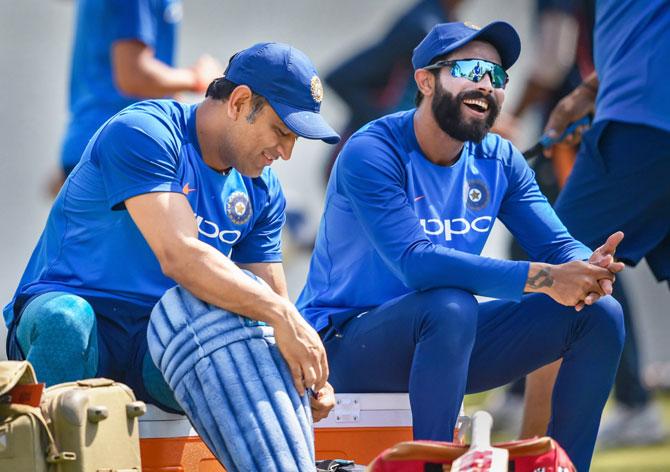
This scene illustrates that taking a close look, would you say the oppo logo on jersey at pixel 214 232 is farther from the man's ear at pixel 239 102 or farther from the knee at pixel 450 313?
the knee at pixel 450 313

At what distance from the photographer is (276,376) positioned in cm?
260

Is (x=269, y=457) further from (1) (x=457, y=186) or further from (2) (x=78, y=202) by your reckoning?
(1) (x=457, y=186)

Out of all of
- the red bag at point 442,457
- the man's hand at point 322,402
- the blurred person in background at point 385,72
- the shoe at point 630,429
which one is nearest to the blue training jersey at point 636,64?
the man's hand at point 322,402

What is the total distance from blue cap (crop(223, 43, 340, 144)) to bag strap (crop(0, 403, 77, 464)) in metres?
0.91

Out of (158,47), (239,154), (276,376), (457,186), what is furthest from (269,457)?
(158,47)

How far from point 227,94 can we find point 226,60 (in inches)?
126

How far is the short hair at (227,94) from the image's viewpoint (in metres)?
2.97

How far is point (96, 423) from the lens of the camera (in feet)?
8.02

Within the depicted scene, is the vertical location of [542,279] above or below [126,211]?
below

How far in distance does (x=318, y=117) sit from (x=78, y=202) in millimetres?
580

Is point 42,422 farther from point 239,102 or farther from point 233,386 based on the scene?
point 239,102

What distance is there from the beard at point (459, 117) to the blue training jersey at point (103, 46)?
6.67 ft

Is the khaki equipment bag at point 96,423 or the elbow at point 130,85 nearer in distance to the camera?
the khaki equipment bag at point 96,423

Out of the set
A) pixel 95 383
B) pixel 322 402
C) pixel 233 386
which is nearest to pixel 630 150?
pixel 322 402
